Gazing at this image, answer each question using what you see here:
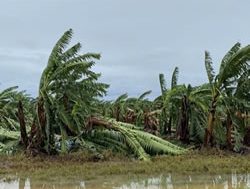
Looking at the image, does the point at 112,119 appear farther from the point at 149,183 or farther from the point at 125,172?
the point at 149,183

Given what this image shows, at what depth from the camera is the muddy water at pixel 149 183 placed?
12.0m

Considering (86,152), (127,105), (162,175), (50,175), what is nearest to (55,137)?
(86,152)

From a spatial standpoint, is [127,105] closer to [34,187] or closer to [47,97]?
[47,97]

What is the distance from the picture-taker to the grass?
1447 centimetres

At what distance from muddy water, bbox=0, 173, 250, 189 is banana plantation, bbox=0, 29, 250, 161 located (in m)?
3.79

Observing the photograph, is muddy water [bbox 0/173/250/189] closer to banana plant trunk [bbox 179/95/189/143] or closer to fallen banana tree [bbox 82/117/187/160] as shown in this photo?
fallen banana tree [bbox 82/117/187/160]

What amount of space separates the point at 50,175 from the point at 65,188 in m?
2.19

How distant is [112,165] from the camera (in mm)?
16000

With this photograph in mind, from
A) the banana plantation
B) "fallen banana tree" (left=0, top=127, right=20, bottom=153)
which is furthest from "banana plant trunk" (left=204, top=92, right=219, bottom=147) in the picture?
"fallen banana tree" (left=0, top=127, right=20, bottom=153)

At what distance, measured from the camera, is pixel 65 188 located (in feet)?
39.7

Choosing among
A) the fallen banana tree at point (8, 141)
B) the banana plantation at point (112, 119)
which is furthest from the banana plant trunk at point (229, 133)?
the fallen banana tree at point (8, 141)

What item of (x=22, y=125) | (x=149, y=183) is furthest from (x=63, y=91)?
(x=149, y=183)

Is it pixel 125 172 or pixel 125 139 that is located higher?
pixel 125 139

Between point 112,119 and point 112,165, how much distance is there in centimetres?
375
